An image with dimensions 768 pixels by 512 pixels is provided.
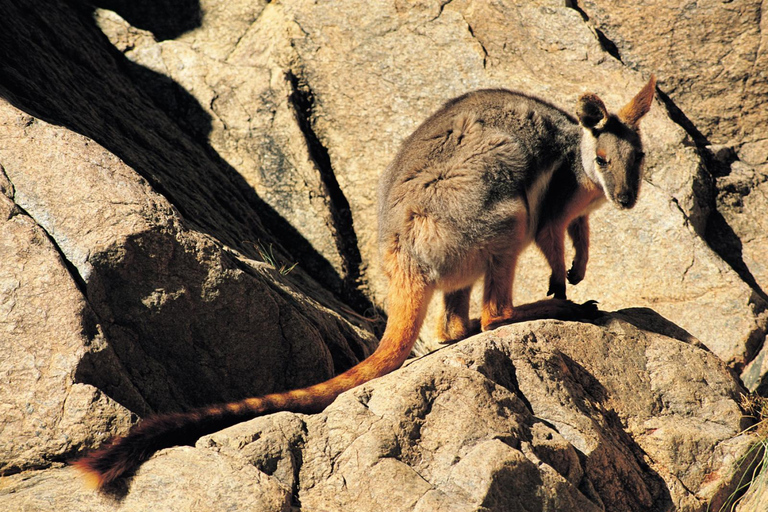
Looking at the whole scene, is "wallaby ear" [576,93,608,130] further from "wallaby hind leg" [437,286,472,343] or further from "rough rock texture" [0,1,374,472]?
"rough rock texture" [0,1,374,472]

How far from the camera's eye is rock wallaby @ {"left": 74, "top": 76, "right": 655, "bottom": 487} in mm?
5301

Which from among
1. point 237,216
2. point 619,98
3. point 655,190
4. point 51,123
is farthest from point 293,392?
point 619,98

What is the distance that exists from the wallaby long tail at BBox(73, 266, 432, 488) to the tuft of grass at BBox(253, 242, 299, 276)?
149cm

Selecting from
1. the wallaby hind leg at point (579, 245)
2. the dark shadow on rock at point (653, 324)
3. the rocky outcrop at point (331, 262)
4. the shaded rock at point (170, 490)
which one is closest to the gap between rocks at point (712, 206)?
the rocky outcrop at point (331, 262)

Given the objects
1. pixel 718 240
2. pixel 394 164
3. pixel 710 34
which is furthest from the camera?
pixel 710 34

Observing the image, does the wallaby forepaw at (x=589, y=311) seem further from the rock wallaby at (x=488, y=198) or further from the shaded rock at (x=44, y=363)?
the shaded rock at (x=44, y=363)

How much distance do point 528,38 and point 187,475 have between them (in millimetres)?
6644

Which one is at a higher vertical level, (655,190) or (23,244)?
(23,244)

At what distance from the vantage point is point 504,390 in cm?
434

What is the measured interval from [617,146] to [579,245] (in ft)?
3.57

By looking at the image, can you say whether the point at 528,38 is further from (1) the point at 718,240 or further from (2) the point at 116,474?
(2) the point at 116,474

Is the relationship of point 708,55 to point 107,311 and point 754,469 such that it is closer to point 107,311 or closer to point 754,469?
point 754,469

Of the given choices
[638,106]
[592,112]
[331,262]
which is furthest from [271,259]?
[638,106]

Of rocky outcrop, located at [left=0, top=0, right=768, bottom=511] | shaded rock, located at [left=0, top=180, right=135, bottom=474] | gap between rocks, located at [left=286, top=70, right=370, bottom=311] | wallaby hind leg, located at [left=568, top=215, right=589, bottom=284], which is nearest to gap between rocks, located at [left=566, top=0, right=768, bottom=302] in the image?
rocky outcrop, located at [left=0, top=0, right=768, bottom=511]
